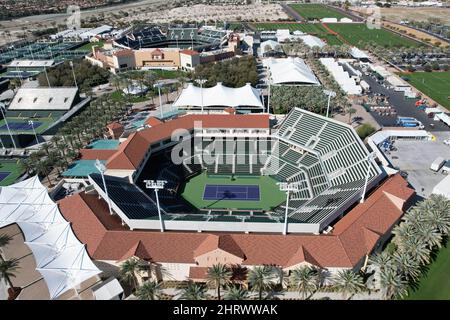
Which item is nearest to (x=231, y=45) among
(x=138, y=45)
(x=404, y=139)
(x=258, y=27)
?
(x=138, y=45)

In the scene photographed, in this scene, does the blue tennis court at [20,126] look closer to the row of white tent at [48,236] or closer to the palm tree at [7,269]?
the row of white tent at [48,236]

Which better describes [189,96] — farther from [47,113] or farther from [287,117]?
[47,113]

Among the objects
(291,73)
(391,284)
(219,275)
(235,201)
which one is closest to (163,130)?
(235,201)

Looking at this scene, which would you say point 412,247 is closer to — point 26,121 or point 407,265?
point 407,265

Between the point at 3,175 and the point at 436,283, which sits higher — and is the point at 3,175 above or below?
below

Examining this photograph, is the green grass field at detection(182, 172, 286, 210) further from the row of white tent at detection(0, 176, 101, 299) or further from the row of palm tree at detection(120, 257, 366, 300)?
the row of white tent at detection(0, 176, 101, 299)

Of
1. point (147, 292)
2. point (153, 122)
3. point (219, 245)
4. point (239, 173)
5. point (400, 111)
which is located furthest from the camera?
point (400, 111)
